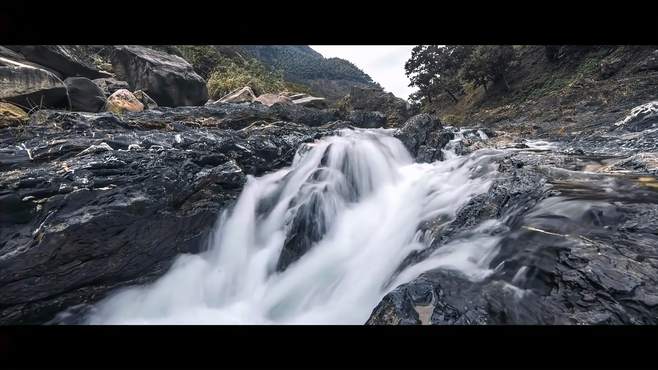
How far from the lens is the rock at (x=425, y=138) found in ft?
41.9

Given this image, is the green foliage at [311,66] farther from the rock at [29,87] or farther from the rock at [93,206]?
the rock at [93,206]

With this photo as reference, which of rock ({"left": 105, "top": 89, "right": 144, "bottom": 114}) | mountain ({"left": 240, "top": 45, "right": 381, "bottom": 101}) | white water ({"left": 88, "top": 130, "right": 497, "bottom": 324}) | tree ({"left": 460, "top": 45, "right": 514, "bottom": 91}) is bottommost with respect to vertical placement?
white water ({"left": 88, "top": 130, "right": 497, "bottom": 324})

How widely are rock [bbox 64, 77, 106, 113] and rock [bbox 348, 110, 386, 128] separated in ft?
44.6

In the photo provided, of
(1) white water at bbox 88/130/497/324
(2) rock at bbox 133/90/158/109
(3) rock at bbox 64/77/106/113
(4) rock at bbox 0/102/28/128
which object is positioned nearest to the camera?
(1) white water at bbox 88/130/497/324

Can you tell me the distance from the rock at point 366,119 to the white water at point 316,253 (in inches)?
443

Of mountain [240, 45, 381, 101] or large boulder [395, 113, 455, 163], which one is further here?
mountain [240, 45, 381, 101]

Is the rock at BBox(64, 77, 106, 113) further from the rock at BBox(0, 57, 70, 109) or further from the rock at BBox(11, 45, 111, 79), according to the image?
the rock at BBox(11, 45, 111, 79)

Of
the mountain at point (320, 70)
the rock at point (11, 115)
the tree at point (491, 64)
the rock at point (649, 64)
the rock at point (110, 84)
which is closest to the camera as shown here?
the rock at point (11, 115)

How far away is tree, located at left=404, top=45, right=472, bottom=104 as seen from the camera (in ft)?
95.3

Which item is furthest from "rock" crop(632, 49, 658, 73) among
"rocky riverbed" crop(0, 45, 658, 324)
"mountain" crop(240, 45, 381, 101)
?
"mountain" crop(240, 45, 381, 101)

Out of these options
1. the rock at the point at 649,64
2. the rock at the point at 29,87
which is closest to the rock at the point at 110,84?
the rock at the point at 29,87

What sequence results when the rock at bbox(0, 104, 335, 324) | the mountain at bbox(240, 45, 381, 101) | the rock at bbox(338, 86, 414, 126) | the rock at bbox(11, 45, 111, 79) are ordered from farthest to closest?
the mountain at bbox(240, 45, 381, 101)
the rock at bbox(338, 86, 414, 126)
the rock at bbox(11, 45, 111, 79)
the rock at bbox(0, 104, 335, 324)
